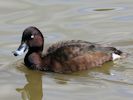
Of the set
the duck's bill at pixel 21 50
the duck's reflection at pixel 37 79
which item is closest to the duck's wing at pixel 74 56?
the duck's reflection at pixel 37 79

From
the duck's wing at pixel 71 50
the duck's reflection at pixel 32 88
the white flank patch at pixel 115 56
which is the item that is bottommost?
the duck's reflection at pixel 32 88

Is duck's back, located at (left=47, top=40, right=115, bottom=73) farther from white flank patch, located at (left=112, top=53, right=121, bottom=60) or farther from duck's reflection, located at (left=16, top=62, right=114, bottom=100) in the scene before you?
white flank patch, located at (left=112, top=53, right=121, bottom=60)

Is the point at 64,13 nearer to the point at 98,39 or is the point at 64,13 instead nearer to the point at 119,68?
the point at 98,39

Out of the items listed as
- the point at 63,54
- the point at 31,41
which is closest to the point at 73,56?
the point at 63,54

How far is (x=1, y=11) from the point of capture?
11.8 metres

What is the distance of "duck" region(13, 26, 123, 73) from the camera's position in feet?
29.6

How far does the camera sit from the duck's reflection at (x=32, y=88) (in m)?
8.20

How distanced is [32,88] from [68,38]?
2043 mm

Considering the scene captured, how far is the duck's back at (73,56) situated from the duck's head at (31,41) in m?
0.21

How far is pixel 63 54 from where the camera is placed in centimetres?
904

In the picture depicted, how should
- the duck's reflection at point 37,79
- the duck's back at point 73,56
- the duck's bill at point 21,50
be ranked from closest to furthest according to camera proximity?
the duck's reflection at point 37,79 → the duck's back at point 73,56 → the duck's bill at point 21,50

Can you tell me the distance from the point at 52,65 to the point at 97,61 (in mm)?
752

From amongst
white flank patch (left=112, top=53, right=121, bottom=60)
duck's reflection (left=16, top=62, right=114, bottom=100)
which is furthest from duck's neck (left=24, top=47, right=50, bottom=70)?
white flank patch (left=112, top=53, right=121, bottom=60)

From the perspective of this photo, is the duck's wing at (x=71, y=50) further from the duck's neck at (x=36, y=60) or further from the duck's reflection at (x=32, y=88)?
the duck's reflection at (x=32, y=88)
